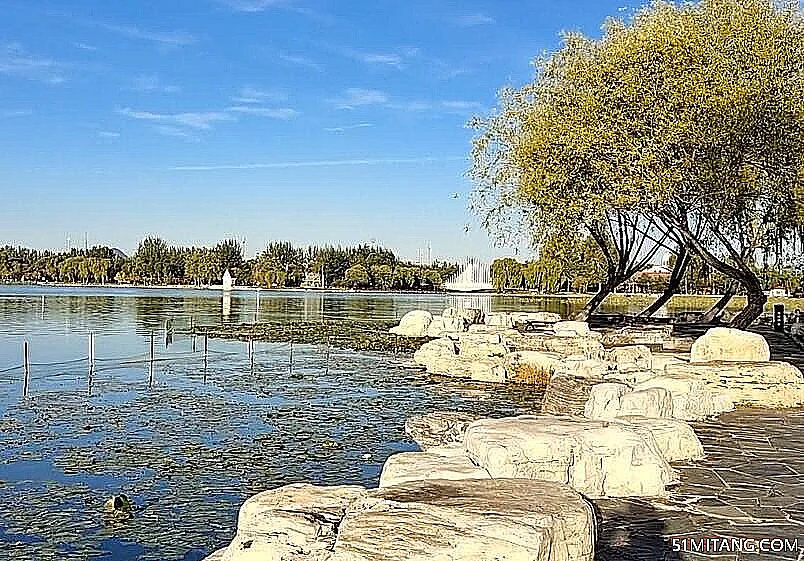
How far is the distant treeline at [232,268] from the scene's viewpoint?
409 ft

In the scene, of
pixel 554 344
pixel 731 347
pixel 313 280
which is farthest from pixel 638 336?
pixel 313 280

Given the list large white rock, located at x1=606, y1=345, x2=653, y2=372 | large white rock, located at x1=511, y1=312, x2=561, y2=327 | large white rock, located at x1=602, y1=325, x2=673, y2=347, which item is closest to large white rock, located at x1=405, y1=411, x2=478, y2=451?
large white rock, located at x1=606, y1=345, x2=653, y2=372

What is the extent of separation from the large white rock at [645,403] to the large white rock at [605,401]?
0.08m

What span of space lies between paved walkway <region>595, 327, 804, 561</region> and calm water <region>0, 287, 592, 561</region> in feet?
13.0

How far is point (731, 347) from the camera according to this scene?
46.2 ft

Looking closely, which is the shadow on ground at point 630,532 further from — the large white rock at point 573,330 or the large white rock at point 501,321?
the large white rock at point 501,321

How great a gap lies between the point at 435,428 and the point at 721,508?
6844mm

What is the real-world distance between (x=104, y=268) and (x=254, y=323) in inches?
3981

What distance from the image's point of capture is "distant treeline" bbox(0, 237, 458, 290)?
125 meters

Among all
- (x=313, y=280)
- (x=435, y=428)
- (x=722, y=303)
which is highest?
(x=313, y=280)

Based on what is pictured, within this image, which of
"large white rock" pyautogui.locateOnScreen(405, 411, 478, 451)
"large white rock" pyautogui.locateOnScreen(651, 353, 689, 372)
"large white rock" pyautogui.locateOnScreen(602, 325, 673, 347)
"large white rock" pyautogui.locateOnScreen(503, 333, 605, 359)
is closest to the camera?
"large white rock" pyautogui.locateOnScreen(405, 411, 478, 451)

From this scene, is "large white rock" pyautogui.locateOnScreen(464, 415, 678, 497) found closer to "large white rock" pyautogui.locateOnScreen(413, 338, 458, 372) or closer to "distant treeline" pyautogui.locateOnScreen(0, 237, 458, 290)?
"large white rock" pyautogui.locateOnScreen(413, 338, 458, 372)

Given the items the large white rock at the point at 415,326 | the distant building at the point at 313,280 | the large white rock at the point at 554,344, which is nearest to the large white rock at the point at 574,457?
the large white rock at the point at 554,344

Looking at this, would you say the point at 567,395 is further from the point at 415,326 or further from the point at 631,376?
the point at 415,326
